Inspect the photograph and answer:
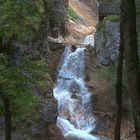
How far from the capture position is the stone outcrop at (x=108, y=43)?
25141 millimetres

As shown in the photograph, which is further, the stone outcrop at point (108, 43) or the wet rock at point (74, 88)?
the wet rock at point (74, 88)

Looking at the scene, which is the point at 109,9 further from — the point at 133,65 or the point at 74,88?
the point at 133,65

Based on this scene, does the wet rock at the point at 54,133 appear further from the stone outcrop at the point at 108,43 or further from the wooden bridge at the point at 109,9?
the wooden bridge at the point at 109,9

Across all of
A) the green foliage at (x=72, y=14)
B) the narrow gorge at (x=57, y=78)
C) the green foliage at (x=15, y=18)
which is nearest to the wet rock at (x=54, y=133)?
the narrow gorge at (x=57, y=78)

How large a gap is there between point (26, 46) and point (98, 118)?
22.9 ft

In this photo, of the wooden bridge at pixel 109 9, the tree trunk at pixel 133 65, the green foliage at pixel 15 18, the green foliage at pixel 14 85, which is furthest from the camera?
the wooden bridge at pixel 109 9

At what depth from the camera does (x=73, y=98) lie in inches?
1018

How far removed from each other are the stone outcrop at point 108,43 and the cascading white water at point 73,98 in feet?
7.11

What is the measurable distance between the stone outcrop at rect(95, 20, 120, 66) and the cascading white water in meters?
2.17

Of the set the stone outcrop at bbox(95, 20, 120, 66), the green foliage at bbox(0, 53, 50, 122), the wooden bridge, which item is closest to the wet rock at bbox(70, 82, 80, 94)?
the stone outcrop at bbox(95, 20, 120, 66)

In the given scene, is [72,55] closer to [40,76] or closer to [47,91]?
[47,91]

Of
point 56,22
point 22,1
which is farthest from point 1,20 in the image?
point 56,22

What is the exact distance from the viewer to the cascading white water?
2372cm

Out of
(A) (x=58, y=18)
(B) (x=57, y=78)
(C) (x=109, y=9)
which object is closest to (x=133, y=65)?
(B) (x=57, y=78)
